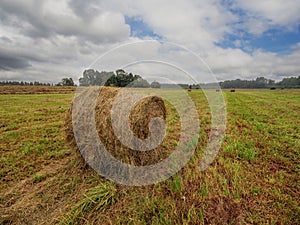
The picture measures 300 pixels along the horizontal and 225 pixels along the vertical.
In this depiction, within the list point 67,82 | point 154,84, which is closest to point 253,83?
point 67,82

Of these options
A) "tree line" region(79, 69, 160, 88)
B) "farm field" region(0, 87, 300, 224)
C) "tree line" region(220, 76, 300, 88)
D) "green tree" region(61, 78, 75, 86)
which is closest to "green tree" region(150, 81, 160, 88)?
"tree line" region(79, 69, 160, 88)

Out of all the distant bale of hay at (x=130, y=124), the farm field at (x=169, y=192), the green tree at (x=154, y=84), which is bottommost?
the farm field at (x=169, y=192)

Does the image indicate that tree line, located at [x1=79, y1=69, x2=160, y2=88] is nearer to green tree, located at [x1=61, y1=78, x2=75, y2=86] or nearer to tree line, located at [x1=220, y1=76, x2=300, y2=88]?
green tree, located at [x1=61, y1=78, x2=75, y2=86]

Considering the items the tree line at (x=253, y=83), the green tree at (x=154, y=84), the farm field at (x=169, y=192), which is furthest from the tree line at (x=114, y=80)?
the tree line at (x=253, y=83)

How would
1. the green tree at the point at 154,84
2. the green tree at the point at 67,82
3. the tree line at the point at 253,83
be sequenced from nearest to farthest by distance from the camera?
the green tree at the point at 154,84
the green tree at the point at 67,82
the tree line at the point at 253,83

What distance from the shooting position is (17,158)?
5.96 metres

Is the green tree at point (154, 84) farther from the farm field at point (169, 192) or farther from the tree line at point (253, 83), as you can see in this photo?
the tree line at point (253, 83)

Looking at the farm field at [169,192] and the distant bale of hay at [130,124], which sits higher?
the distant bale of hay at [130,124]

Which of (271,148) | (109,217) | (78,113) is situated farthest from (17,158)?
(271,148)

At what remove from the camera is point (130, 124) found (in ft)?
14.1

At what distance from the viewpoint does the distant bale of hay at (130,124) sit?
171 inches

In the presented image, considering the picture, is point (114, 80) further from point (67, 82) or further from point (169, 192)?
point (67, 82)

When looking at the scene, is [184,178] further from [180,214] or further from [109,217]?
[109,217]

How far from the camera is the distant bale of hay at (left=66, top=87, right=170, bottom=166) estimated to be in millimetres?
4348
